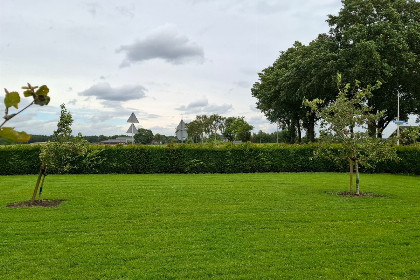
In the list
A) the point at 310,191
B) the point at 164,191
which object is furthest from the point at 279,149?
the point at 164,191

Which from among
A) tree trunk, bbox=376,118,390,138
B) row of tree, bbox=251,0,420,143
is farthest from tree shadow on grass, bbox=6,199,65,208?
tree trunk, bbox=376,118,390,138

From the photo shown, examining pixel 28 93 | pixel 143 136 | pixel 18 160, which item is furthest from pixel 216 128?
pixel 28 93

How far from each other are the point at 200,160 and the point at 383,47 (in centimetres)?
1521

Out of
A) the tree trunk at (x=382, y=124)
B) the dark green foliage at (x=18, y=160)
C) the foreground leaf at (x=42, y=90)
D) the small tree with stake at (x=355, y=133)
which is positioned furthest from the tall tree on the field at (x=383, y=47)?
the foreground leaf at (x=42, y=90)

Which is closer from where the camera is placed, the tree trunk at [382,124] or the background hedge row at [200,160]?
the background hedge row at [200,160]

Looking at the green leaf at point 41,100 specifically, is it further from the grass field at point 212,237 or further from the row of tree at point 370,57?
the row of tree at point 370,57

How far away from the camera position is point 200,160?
19.0 m

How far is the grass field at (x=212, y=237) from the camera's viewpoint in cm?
472

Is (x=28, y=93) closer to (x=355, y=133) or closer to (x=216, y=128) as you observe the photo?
(x=355, y=133)

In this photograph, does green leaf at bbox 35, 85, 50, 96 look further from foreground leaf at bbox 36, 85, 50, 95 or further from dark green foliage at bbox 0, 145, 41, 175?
dark green foliage at bbox 0, 145, 41, 175

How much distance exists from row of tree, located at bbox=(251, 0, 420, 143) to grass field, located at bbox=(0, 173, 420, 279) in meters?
13.6

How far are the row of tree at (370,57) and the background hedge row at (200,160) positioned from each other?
10.6 feet

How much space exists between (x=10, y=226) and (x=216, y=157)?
43.0ft

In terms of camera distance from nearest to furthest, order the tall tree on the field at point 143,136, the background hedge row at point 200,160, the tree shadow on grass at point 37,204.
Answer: the tree shadow on grass at point 37,204 < the background hedge row at point 200,160 < the tall tree on the field at point 143,136
